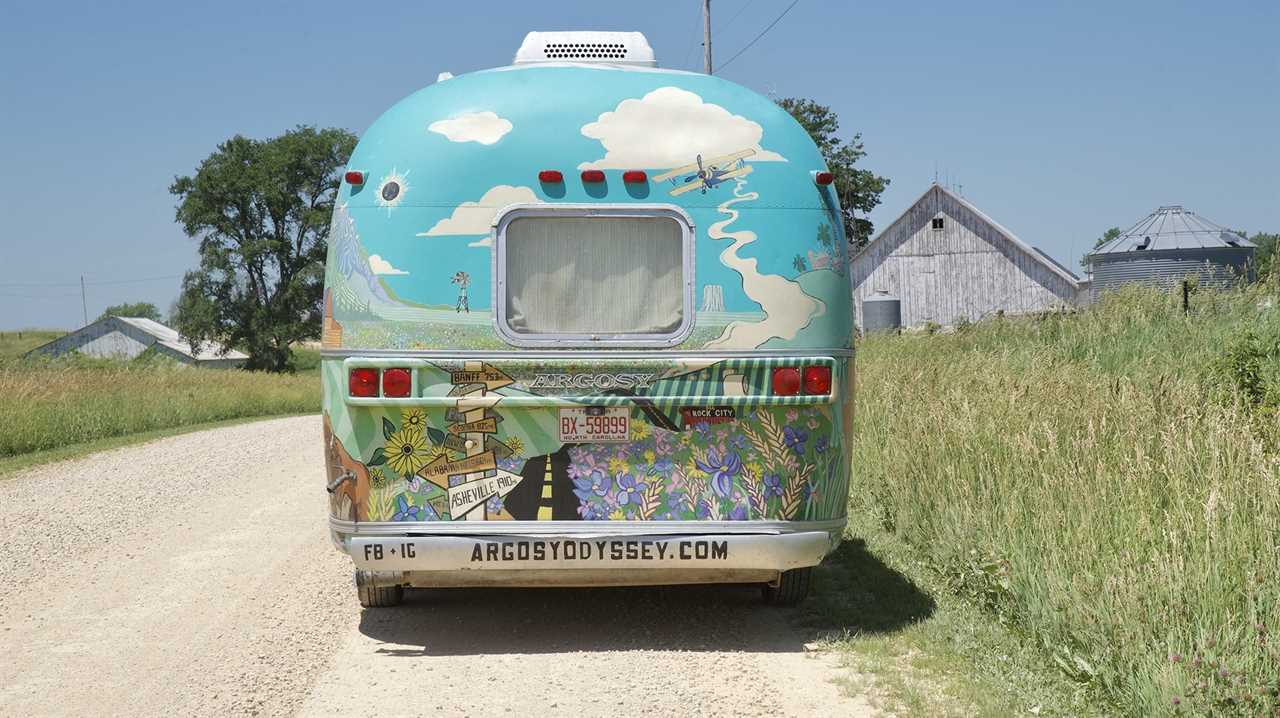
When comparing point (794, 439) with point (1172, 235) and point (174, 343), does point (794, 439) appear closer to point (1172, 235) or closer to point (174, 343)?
point (1172, 235)

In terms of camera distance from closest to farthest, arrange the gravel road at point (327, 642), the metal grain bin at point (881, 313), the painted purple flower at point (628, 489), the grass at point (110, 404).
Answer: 1. the gravel road at point (327, 642)
2. the painted purple flower at point (628, 489)
3. the grass at point (110, 404)
4. the metal grain bin at point (881, 313)

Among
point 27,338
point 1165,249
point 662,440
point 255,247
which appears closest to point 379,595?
point 662,440

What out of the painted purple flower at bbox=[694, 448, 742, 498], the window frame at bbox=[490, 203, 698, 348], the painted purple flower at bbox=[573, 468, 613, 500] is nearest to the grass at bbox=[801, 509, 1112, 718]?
the painted purple flower at bbox=[694, 448, 742, 498]

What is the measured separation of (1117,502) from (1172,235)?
139 ft

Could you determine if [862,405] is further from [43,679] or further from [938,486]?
[43,679]

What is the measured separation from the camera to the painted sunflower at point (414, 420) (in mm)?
6047

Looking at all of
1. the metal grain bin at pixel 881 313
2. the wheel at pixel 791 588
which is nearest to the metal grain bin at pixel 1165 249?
the metal grain bin at pixel 881 313

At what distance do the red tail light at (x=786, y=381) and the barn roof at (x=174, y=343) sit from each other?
6883 centimetres

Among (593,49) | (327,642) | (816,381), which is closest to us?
(816,381)

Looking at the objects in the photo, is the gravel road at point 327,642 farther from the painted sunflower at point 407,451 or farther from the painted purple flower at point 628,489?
the painted sunflower at point 407,451

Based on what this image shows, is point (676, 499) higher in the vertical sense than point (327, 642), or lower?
higher

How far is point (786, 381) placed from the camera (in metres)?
6.16

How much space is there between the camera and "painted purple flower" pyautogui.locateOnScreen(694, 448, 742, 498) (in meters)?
6.15

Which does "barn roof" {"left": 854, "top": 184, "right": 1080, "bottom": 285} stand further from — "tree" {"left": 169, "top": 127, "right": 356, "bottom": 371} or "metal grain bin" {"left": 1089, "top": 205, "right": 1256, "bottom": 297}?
"tree" {"left": 169, "top": 127, "right": 356, "bottom": 371}
